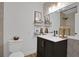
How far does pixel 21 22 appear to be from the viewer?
143 inches

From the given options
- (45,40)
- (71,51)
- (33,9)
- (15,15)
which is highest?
(33,9)

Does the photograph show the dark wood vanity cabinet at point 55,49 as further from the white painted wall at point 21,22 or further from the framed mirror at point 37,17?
the framed mirror at point 37,17

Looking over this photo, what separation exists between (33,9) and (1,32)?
1650mm

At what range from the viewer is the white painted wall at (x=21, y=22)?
10.4ft

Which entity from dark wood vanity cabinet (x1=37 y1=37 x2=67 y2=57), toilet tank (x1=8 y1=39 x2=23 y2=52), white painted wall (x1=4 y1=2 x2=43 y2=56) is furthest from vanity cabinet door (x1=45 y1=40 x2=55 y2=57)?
white painted wall (x1=4 y1=2 x2=43 y2=56)

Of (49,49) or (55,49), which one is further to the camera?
(49,49)

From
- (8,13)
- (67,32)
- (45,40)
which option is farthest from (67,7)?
(8,13)

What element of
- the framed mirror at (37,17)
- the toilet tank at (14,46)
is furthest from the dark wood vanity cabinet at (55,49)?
the framed mirror at (37,17)

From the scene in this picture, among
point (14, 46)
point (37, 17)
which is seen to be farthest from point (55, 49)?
point (37, 17)

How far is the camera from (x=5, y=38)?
3.10 metres

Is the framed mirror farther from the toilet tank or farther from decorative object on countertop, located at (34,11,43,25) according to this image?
the toilet tank

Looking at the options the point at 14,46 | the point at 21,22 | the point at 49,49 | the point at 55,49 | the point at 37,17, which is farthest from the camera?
the point at 37,17

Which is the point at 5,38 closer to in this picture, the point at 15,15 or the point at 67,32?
the point at 15,15

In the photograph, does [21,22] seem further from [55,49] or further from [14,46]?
[55,49]
